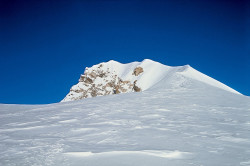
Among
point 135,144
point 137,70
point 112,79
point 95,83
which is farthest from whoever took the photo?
point 95,83

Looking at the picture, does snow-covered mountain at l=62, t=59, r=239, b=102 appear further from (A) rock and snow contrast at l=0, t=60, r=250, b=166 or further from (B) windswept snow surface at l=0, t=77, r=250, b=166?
(B) windswept snow surface at l=0, t=77, r=250, b=166

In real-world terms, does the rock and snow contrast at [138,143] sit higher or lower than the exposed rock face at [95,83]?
lower

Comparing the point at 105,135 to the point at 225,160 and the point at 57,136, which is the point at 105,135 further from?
the point at 225,160

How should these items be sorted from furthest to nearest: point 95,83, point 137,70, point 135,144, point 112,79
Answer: point 95,83 < point 112,79 < point 137,70 < point 135,144

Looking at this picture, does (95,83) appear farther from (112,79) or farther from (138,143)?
(138,143)

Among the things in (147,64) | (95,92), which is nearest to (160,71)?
(147,64)

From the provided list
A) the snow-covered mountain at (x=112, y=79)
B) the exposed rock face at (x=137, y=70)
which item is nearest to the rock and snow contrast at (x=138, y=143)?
the snow-covered mountain at (x=112, y=79)

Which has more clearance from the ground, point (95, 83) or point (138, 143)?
point (95, 83)

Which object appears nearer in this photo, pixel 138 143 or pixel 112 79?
pixel 138 143

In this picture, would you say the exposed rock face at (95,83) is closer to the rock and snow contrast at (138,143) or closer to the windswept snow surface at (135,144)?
the rock and snow contrast at (138,143)

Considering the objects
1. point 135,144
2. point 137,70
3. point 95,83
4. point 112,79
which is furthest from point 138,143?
point 95,83

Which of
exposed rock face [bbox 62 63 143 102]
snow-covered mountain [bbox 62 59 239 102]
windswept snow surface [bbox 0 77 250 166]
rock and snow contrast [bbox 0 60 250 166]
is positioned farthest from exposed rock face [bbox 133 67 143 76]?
windswept snow surface [bbox 0 77 250 166]

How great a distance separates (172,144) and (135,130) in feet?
3.91

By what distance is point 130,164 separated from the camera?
2535mm
